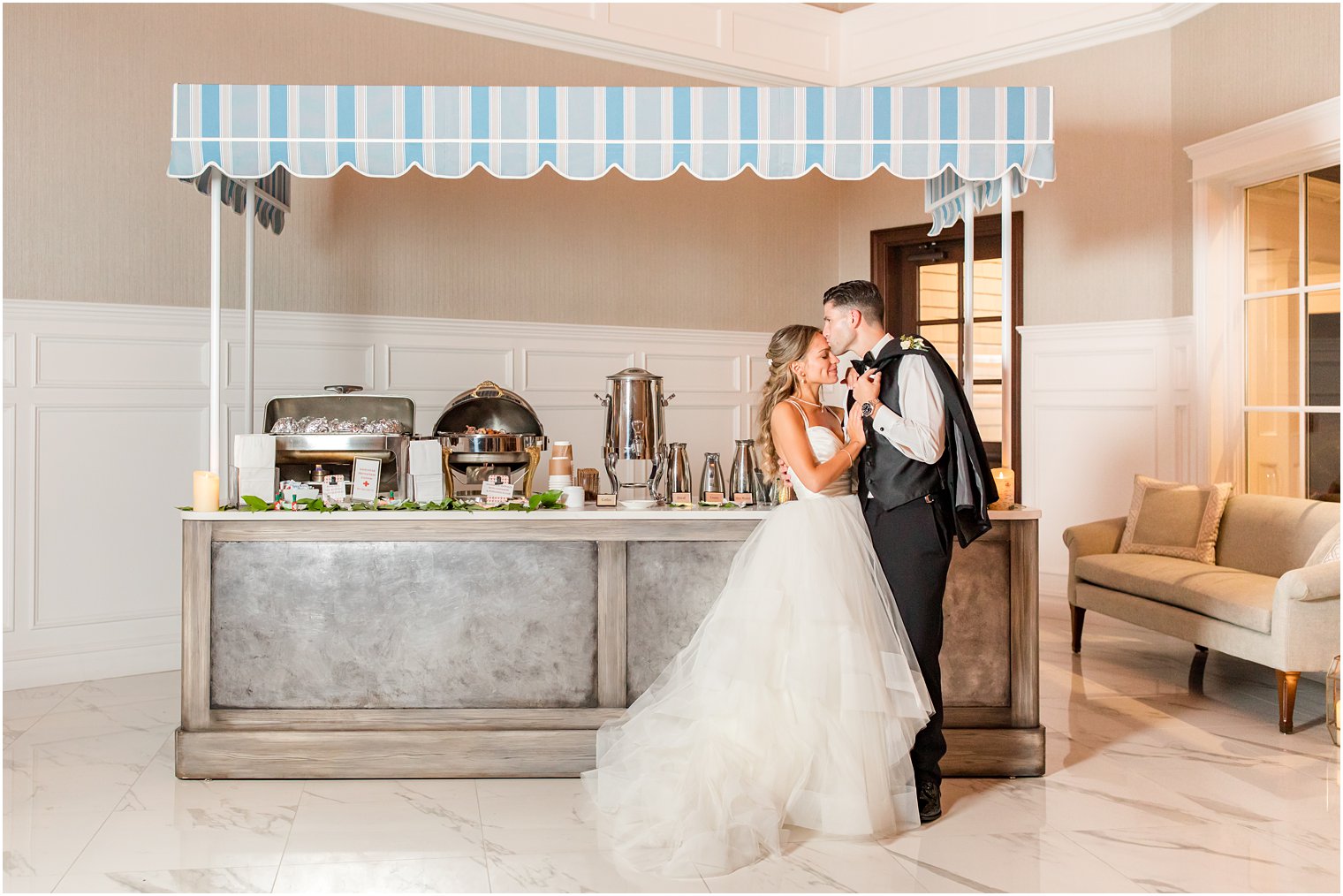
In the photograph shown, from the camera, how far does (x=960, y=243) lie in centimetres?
685

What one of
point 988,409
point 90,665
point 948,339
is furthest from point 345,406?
point 988,409

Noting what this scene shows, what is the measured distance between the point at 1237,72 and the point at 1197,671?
3027mm

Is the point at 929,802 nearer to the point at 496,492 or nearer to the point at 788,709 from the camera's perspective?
the point at 788,709

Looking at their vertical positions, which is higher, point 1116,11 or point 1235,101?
point 1116,11

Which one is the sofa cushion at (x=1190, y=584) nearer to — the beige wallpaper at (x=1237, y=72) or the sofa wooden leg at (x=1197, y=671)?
the sofa wooden leg at (x=1197, y=671)

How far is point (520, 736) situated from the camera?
142 inches

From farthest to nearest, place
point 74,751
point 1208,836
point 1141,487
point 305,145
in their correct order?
point 1141,487 < point 74,751 < point 305,145 < point 1208,836

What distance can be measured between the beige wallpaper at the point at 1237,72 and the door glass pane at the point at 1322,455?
0.93 metres

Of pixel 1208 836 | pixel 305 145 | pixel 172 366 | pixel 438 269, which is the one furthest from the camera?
pixel 438 269

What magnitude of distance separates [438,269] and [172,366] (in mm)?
1489

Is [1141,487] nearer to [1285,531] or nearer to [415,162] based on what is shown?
[1285,531]

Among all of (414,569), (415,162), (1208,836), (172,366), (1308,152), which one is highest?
(1308,152)

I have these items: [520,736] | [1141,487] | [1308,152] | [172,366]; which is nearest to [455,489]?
[520,736]

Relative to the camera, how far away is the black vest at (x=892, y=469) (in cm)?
314
